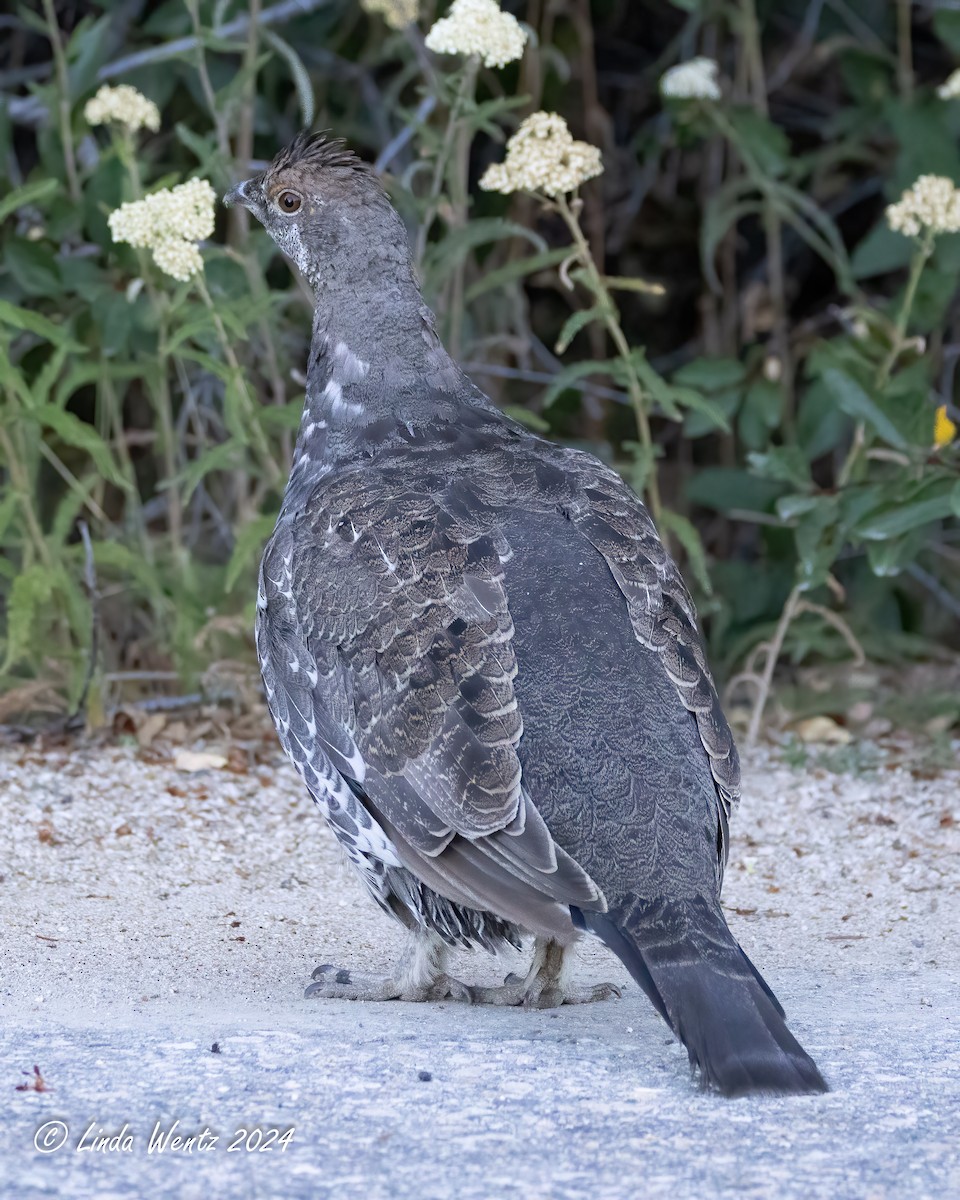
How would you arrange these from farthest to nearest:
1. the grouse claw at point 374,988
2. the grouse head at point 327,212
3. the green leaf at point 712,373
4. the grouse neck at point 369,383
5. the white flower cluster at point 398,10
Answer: the green leaf at point 712,373 → the white flower cluster at point 398,10 → the grouse head at point 327,212 → the grouse neck at point 369,383 → the grouse claw at point 374,988

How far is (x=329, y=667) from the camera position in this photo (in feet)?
13.6

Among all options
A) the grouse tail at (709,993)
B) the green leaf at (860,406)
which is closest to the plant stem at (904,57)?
the green leaf at (860,406)

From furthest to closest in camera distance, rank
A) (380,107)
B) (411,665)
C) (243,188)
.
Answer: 1. (380,107)
2. (243,188)
3. (411,665)

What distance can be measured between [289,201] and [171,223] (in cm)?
40

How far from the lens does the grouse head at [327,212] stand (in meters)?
4.88

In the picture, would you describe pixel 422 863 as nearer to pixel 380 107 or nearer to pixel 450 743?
pixel 450 743

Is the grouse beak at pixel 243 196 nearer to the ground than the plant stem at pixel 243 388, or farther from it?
farther from it

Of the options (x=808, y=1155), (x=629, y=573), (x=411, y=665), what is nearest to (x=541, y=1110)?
(x=808, y=1155)

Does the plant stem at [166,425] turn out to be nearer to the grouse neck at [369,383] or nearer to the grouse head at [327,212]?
the grouse head at [327,212]

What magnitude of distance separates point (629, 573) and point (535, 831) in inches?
29.8

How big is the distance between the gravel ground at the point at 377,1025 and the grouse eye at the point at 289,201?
191 centimetres

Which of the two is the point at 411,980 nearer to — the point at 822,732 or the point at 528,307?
the point at 822,732

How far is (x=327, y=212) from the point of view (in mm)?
4910

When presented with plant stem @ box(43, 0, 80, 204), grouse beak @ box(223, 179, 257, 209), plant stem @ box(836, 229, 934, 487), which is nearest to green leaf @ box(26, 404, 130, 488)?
grouse beak @ box(223, 179, 257, 209)
